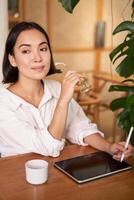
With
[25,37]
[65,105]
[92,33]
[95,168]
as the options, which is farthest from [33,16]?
[95,168]

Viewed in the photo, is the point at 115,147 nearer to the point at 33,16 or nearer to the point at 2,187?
the point at 2,187

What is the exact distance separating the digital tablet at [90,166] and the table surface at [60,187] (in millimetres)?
19

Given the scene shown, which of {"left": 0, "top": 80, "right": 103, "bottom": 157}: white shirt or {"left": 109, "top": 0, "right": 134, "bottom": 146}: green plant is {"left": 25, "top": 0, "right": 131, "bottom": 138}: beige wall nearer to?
{"left": 0, "top": 80, "right": 103, "bottom": 157}: white shirt

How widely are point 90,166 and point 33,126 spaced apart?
1.21 ft

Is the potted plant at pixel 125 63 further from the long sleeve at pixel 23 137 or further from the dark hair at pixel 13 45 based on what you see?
the dark hair at pixel 13 45

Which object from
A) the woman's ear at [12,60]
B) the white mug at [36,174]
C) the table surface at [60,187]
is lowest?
the table surface at [60,187]

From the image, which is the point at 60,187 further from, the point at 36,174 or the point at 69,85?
the point at 69,85

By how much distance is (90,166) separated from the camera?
1199 millimetres

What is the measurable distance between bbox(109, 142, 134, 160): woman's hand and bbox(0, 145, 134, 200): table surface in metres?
0.11

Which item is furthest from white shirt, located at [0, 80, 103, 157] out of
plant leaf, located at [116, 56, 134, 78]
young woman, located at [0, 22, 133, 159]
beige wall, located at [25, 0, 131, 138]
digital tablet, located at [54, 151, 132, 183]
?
beige wall, located at [25, 0, 131, 138]

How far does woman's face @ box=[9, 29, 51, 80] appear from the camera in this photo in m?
1.46

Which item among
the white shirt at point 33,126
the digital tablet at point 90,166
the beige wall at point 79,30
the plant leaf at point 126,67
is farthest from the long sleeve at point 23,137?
the beige wall at point 79,30

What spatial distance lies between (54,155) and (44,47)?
53cm

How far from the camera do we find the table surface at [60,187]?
990mm
